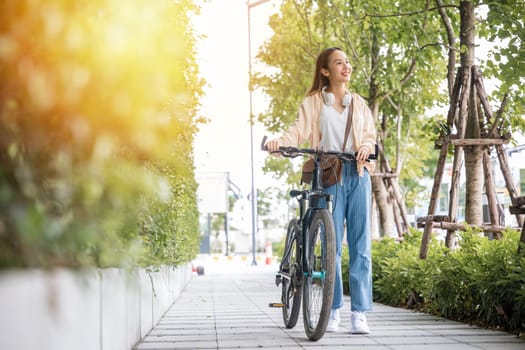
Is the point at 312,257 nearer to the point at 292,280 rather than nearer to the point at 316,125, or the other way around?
the point at 292,280

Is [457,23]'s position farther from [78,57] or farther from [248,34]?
[248,34]

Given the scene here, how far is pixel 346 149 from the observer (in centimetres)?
541

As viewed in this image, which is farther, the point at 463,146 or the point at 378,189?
the point at 378,189

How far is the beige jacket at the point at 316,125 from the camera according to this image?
17.6 feet

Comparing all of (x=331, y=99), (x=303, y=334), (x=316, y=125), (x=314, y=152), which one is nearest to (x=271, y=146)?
(x=314, y=152)

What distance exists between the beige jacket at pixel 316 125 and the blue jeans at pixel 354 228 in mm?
158

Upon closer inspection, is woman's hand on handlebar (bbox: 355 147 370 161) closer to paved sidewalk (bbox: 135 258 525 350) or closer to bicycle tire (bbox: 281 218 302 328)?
bicycle tire (bbox: 281 218 302 328)

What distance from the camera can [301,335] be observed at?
5.14 metres

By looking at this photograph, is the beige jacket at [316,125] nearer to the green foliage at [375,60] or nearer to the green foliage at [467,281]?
the green foliage at [467,281]

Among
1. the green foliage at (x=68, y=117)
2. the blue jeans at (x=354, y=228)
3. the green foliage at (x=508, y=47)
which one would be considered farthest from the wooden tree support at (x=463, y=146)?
the green foliage at (x=68, y=117)

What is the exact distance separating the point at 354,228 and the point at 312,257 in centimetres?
48

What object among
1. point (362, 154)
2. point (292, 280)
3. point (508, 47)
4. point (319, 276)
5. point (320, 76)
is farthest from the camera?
point (508, 47)

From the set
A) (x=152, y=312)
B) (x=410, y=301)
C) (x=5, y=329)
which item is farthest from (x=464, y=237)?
(x=5, y=329)

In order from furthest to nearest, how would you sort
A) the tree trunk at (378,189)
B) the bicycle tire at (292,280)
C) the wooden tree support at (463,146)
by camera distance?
the tree trunk at (378,189)
the wooden tree support at (463,146)
the bicycle tire at (292,280)
